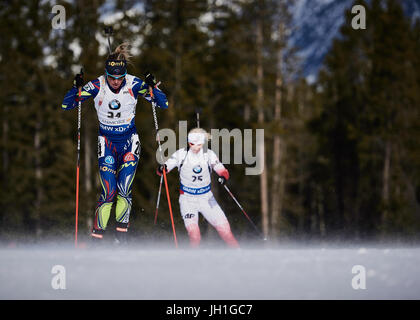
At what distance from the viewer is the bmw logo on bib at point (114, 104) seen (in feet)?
22.4

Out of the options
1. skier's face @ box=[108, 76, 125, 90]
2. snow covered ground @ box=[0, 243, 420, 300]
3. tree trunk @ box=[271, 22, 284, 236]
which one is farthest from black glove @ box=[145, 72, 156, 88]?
tree trunk @ box=[271, 22, 284, 236]

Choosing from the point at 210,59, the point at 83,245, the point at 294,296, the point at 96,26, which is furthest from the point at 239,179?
the point at 294,296

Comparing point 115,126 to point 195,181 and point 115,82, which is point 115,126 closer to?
point 115,82

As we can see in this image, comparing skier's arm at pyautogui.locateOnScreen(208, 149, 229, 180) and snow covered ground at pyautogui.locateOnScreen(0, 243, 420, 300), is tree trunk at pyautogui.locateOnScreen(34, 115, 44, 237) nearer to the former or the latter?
skier's arm at pyautogui.locateOnScreen(208, 149, 229, 180)

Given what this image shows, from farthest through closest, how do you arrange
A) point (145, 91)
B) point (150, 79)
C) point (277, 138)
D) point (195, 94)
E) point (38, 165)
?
point (277, 138), point (38, 165), point (195, 94), point (145, 91), point (150, 79)

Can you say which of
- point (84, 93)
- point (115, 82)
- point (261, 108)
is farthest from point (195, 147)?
point (261, 108)

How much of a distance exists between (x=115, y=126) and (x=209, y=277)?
2.75m

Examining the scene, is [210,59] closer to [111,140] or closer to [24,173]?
[24,173]

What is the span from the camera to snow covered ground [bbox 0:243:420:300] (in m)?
4.70

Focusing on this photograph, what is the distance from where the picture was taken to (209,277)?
4902 mm

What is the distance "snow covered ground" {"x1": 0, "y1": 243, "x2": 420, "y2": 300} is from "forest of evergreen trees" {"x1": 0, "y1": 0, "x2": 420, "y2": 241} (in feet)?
41.8

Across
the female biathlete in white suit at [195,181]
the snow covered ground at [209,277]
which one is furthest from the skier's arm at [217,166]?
the snow covered ground at [209,277]

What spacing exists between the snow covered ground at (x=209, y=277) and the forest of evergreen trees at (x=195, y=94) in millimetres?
12747

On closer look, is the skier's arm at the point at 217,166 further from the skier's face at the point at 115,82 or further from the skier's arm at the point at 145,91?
the skier's face at the point at 115,82
